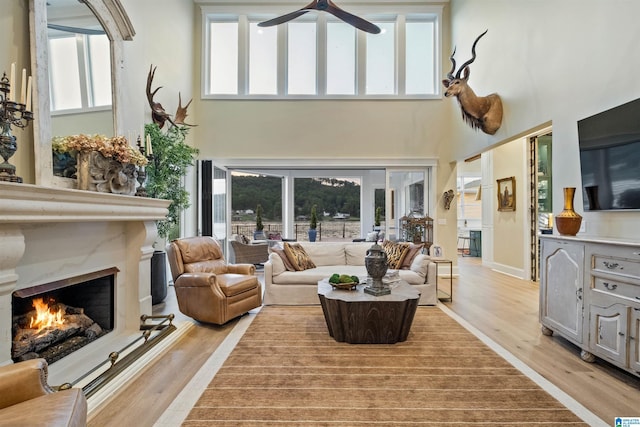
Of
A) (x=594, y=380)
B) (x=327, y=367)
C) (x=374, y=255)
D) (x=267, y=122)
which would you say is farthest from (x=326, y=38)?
(x=594, y=380)

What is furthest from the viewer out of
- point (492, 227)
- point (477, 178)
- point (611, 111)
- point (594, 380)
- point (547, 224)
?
point (477, 178)

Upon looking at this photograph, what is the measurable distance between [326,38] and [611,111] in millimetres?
5174

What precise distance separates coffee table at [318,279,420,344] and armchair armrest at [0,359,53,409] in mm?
2030

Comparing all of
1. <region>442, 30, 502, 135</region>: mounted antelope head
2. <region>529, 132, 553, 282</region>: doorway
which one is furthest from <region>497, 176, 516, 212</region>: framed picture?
<region>442, 30, 502, 135</region>: mounted antelope head

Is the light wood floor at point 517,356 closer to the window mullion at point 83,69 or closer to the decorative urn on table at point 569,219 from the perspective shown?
the decorative urn on table at point 569,219

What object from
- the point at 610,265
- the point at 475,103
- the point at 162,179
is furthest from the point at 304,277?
the point at 475,103

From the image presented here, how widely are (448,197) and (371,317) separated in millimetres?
4202

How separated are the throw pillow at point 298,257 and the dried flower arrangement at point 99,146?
2211mm

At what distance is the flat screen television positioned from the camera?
2.45 m

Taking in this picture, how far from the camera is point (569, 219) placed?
293 cm

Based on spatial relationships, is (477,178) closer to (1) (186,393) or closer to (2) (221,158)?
(2) (221,158)

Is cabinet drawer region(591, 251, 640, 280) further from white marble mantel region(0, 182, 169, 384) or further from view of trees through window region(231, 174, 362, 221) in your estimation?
view of trees through window region(231, 174, 362, 221)

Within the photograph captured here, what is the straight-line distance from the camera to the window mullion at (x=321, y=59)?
6359 millimetres

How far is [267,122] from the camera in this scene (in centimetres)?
633
